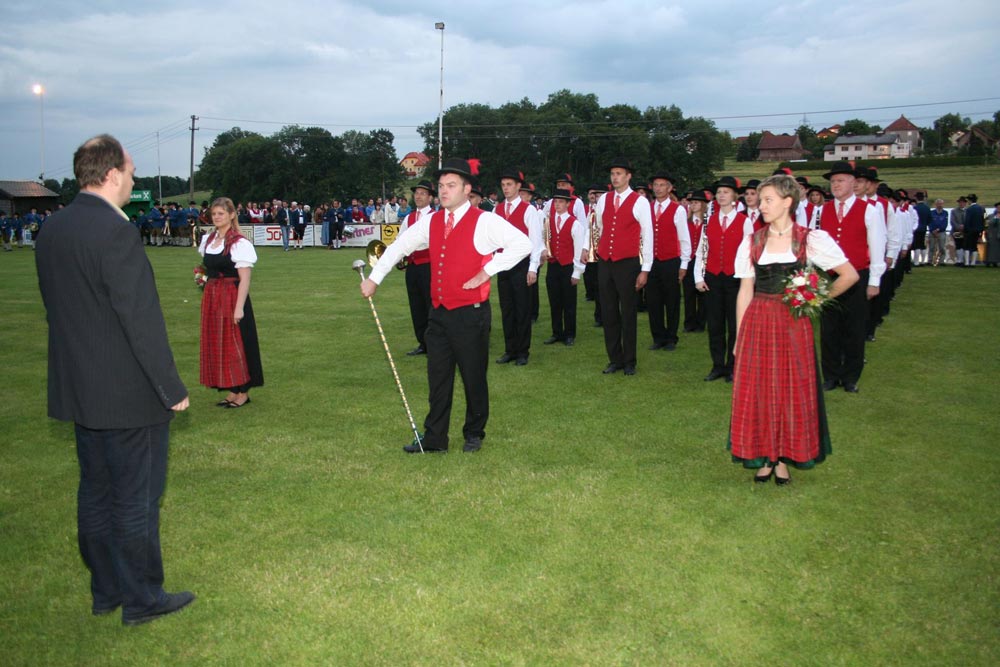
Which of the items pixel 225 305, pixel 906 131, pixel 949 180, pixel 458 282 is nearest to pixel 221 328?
pixel 225 305

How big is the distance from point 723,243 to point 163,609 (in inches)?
279

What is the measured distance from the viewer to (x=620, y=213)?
8867 mm

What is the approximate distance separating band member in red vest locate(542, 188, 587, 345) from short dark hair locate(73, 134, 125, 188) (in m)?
8.08

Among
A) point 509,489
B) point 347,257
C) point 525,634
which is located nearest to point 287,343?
point 509,489

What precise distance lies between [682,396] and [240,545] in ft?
16.3

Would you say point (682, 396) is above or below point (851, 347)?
below

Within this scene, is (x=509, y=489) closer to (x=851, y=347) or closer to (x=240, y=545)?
(x=240, y=545)

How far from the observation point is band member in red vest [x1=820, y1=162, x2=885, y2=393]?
7953 mm

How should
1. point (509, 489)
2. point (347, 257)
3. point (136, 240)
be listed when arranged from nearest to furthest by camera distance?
1. point (136, 240)
2. point (509, 489)
3. point (347, 257)

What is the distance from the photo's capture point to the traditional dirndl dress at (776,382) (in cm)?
522

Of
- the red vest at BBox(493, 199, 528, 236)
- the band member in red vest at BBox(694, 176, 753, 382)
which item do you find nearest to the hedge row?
the red vest at BBox(493, 199, 528, 236)

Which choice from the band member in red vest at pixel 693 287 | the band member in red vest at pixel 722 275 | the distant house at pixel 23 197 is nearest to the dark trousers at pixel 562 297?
the band member in red vest at pixel 693 287

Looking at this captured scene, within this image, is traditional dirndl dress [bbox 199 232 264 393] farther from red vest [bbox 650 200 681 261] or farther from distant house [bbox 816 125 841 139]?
distant house [bbox 816 125 841 139]

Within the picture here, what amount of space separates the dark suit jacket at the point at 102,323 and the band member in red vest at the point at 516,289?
667 centimetres
